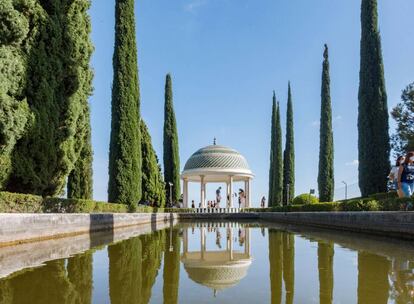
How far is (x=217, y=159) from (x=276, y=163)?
6.72 meters

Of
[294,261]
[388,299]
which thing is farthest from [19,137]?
[388,299]

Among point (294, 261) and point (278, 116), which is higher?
point (278, 116)

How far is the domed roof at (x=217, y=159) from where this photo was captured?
36.6 m

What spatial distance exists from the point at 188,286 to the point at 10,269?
5.97 ft

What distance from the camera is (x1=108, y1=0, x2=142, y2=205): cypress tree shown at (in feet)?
57.2

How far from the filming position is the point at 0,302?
2.48 metres

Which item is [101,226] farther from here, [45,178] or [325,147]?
[325,147]

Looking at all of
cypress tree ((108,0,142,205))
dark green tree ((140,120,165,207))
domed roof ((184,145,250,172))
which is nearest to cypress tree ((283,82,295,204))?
domed roof ((184,145,250,172))

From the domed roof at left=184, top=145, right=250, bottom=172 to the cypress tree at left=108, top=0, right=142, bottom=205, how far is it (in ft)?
59.7

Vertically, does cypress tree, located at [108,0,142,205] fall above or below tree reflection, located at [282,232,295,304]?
above

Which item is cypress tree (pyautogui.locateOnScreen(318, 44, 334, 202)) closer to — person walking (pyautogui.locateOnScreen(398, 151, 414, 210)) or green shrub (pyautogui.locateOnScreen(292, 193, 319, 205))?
green shrub (pyautogui.locateOnScreen(292, 193, 319, 205))

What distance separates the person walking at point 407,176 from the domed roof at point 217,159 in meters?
26.9

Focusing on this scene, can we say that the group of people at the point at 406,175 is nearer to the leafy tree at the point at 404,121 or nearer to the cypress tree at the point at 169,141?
the leafy tree at the point at 404,121

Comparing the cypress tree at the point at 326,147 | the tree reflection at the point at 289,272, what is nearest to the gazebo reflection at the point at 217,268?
the tree reflection at the point at 289,272
